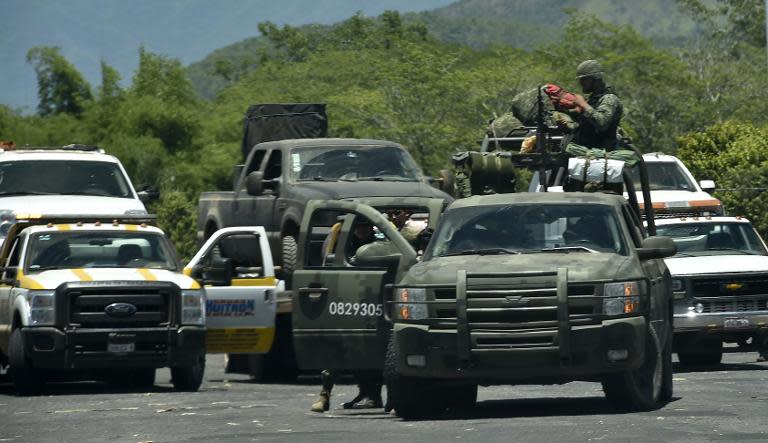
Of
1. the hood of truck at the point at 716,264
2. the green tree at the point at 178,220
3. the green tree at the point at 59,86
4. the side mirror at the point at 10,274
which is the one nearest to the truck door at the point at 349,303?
the side mirror at the point at 10,274

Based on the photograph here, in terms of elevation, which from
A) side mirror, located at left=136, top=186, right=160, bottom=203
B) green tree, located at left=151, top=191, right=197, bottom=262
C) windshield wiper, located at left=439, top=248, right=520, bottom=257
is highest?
windshield wiper, located at left=439, top=248, right=520, bottom=257

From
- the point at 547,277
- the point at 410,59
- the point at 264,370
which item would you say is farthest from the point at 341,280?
the point at 410,59

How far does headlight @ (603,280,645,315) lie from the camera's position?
14.2 m

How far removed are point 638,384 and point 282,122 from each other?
14854 mm

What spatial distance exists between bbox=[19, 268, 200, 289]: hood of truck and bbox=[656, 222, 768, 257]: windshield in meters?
5.93

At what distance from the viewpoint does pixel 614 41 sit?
71.6 m

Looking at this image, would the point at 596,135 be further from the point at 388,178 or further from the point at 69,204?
the point at 69,204

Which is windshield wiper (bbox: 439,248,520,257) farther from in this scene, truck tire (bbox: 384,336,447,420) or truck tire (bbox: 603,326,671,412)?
truck tire (bbox: 603,326,671,412)

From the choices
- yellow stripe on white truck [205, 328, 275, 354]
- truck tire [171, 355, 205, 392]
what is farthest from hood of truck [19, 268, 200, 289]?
truck tire [171, 355, 205, 392]

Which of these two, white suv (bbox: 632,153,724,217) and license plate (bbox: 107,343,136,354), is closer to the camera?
license plate (bbox: 107,343,136,354)

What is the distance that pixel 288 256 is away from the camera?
2234cm

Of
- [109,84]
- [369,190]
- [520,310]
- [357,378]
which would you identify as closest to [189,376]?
[369,190]

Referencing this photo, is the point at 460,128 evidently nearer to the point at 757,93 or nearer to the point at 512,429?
the point at 757,93

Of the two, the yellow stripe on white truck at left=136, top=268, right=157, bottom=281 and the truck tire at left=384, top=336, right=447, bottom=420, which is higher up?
the yellow stripe on white truck at left=136, top=268, right=157, bottom=281
